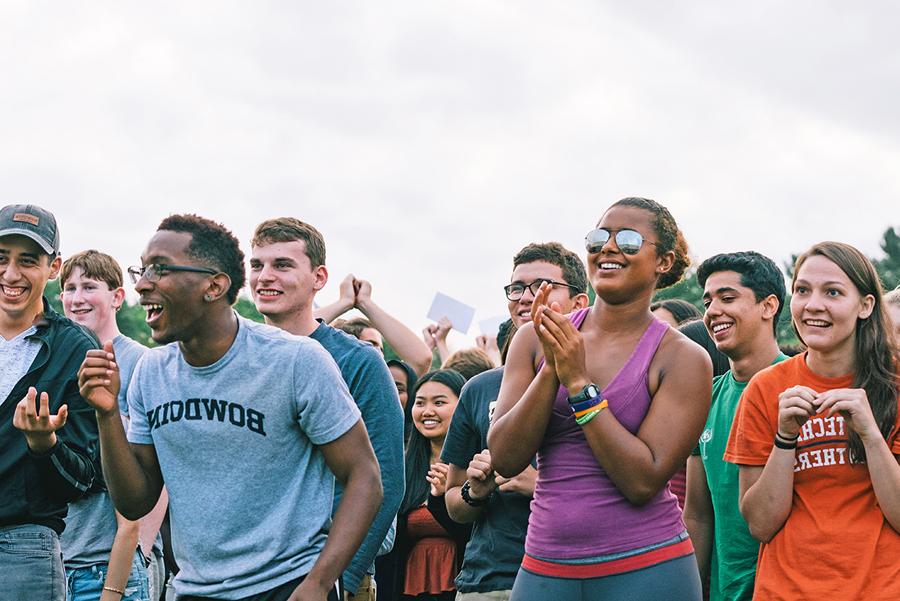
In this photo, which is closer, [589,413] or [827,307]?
[589,413]

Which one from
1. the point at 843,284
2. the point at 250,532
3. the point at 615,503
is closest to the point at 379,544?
the point at 250,532

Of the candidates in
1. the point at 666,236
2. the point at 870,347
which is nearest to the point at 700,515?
the point at 870,347

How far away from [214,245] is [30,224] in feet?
4.63

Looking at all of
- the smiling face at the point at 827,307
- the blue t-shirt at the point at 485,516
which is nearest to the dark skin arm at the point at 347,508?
the blue t-shirt at the point at 485,516

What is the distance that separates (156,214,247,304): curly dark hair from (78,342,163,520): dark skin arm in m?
0.51

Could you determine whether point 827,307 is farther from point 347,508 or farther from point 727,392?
point 347,508

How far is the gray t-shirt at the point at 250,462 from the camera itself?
4.39m

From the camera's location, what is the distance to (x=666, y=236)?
15.0 ft

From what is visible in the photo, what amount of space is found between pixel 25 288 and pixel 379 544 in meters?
2.07

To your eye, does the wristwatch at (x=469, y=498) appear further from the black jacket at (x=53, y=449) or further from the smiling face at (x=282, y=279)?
the black jacket at (x=53, y=449)

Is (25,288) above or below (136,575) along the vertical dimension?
above

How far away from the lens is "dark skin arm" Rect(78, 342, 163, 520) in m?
4.53

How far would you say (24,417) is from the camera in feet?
16.1

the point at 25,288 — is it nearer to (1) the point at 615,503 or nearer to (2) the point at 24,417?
(2) the point at 24,417
